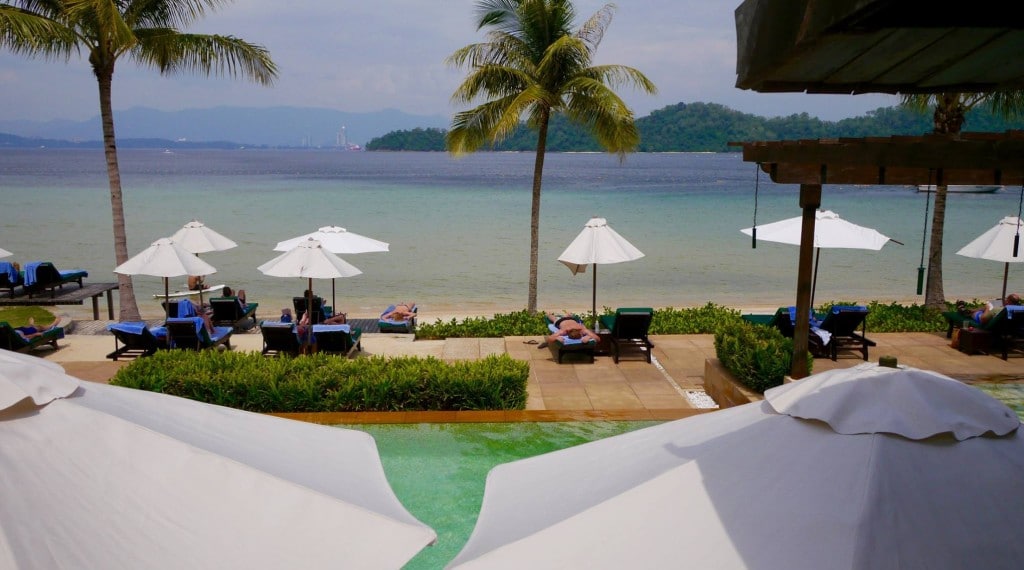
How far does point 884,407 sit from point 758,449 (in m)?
0.53

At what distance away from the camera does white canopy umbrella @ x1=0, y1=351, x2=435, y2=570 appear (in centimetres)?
311

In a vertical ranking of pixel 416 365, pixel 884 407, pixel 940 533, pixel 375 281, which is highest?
pixel 884 407

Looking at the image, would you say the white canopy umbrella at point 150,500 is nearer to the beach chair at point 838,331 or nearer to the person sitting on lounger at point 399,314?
the beach chair at point 838,331

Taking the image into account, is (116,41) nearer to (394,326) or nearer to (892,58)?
(394,326)

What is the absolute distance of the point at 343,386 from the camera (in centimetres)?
895

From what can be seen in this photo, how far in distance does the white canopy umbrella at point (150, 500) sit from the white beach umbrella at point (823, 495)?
62 centimetres

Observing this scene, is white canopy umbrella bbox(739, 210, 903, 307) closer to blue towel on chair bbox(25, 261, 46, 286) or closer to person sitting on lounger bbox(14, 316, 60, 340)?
person sitting on lounger bbox(14, 316, 60, 340)

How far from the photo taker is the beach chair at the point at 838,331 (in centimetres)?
1178

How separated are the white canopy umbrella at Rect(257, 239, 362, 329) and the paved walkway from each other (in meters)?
1.97

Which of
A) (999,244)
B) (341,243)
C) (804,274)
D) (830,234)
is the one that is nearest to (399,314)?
(341,243)

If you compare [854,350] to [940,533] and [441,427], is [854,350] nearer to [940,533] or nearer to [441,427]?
[441,427]

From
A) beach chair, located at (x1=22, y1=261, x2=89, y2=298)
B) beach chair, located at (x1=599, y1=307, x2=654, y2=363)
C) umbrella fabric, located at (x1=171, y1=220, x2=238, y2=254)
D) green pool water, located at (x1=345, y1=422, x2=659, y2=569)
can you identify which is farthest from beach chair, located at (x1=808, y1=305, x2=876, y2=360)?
beach chair, located at (x1=22, y1=261, x2=89, y2=298)

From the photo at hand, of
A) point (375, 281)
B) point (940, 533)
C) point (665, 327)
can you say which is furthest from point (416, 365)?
point (375, 281)

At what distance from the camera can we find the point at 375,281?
28.4 metres
